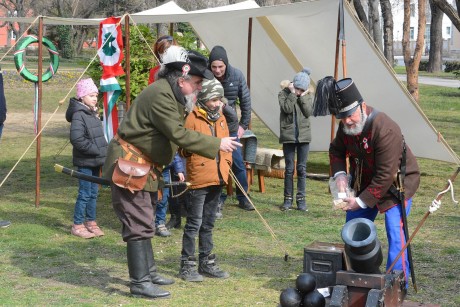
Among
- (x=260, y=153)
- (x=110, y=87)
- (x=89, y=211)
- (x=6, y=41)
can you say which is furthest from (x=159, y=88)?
(x=6, y=41)

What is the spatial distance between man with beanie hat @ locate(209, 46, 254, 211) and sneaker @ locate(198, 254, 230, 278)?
7.13ft

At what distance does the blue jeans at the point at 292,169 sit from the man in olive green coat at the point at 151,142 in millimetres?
3327

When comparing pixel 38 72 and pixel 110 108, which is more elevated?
pixel 38 72

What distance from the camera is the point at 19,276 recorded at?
20.2ft

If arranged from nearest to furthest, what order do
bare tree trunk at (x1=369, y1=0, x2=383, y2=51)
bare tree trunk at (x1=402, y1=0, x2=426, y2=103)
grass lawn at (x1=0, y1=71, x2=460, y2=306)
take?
grass lawn at (x1=0, y1=71, x2=460, y2=306)
bare tree trunk at (x1=402, y1=0, x2=426, y2=103)
bare tree trunk at (x1=369, y1=0, x2=383, y2=51)

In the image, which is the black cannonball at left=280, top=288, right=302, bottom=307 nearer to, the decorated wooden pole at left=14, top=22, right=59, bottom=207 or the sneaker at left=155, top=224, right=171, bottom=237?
the sneaker at left=155, top=224, right=171, bottom=237

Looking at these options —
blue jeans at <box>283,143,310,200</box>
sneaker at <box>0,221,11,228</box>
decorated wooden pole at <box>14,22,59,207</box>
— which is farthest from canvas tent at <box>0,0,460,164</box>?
sneaker at <box>0,221,11,228</box>

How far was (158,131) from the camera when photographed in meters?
5.48

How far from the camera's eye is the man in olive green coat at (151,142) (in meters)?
5.41

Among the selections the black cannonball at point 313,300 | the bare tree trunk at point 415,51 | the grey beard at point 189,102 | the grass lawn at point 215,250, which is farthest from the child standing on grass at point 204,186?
the bare tree trunk at point 415,51

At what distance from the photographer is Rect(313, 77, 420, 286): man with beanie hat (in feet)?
17.1

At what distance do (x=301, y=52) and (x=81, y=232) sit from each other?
4.13 metres

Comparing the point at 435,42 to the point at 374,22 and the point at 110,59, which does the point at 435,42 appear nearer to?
the point at 374,22

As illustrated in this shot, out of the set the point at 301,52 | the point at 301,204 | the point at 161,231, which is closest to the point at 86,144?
the point at 161,231
